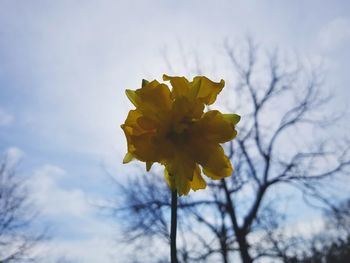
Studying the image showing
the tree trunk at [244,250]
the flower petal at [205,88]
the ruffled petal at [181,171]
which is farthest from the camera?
the tree trunk at [244,250]

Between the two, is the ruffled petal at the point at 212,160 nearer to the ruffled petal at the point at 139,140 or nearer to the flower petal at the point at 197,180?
the flower petal at the point at 197,180

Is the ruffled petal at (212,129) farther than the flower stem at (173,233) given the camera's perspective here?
Yes

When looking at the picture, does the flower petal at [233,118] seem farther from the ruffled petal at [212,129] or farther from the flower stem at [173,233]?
the flower stem at [173,233]

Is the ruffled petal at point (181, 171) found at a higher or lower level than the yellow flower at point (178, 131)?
lower

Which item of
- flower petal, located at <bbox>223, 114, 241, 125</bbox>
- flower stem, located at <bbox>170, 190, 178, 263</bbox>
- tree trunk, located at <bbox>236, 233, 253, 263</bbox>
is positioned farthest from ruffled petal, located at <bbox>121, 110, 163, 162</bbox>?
tree trunk, located at <bbox>236, 233, 253, 263</bbox>

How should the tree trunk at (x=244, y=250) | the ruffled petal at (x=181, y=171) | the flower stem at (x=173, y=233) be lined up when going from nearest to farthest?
the flower stem at (x=173, y=233), the ruffled petal at (x=181, y=171), the tree trunk at (x=244, y=250)

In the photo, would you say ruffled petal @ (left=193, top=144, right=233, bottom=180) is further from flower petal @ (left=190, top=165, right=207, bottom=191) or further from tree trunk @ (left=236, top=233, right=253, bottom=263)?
tree trunk @ (left=236, top=233, right=253, bottom=263)

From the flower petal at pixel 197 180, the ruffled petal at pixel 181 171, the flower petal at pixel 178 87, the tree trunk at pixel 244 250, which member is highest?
the tree trunk at pixel 244 250

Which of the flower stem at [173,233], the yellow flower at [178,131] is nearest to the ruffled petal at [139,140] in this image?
the yellow flower at [178,131]

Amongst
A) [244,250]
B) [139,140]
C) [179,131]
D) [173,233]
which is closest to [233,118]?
[179,131]

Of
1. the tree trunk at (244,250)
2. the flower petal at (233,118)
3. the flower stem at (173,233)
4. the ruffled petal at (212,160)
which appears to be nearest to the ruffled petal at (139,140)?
the ruffled petal at (212,160)
